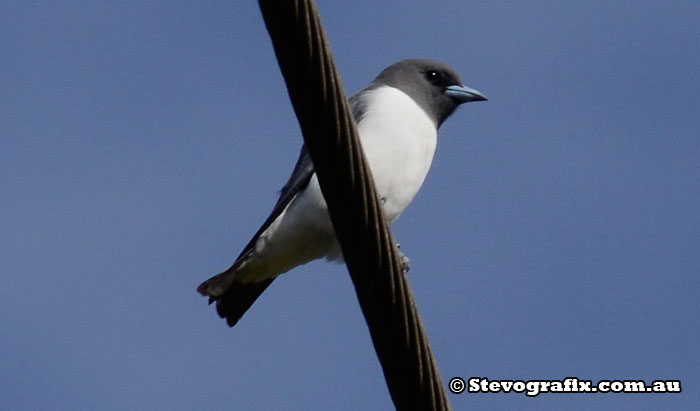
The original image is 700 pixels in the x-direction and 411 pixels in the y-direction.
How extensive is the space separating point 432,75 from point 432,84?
10 centimetres

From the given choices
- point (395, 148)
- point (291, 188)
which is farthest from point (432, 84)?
point (291, 188)

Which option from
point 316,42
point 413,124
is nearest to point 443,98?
point 413,124

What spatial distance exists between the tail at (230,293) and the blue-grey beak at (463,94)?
2.10 meters

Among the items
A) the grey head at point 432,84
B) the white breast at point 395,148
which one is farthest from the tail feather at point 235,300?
the grey head at point 432,84

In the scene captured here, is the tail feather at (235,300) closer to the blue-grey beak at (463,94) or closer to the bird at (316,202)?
the bird at (316,202)

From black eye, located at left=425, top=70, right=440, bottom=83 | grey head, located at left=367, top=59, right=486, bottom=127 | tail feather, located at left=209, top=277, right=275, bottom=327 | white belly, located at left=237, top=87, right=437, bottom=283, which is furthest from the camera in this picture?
black eye, located at left=425, top=70, right=440, bottom=83

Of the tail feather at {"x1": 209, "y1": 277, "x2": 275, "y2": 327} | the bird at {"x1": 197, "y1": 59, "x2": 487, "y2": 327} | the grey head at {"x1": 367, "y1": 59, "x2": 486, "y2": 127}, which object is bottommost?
the tail feather at {"x1": 209, "y1": 277, "x2": 275, "y2": 327}

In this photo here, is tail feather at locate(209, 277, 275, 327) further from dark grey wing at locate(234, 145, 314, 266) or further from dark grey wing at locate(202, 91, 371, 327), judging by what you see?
dark grey wing at locate(234, 145, 314, 266)

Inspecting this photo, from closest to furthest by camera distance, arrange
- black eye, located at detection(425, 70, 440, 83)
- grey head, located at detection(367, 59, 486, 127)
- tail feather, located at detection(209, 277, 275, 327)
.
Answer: tail feather, located at detection(209, 277, 275, 327)
grey head, located at detection(367, 59, 486, 127)
black eye, located at detection(425, 70, 440, 83)

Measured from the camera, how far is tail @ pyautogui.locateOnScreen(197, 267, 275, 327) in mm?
6223

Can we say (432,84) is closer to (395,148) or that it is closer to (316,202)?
(395,148)

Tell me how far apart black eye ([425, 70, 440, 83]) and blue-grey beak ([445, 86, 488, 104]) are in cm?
10

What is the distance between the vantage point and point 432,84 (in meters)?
7.74

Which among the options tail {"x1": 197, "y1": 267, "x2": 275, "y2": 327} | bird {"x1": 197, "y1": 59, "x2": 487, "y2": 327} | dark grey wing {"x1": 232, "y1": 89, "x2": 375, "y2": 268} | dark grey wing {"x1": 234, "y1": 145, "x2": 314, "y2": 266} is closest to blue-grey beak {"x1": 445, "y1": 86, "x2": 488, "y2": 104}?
bird {"x1": 197, "y1": 59, "x2": 487, "y2": 327}
